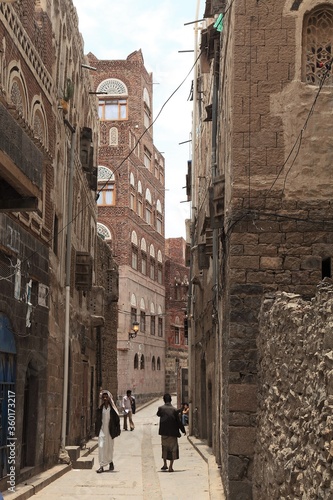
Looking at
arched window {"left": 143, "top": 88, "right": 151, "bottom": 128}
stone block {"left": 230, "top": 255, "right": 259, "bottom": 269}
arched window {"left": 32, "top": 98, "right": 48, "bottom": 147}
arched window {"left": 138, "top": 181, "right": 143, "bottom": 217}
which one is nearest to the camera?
stone block {"left": 230, "top": 255, "right": 259, "bottom": 269}

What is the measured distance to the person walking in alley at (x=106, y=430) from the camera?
41.8 feet

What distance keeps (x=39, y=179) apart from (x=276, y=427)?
138 inches

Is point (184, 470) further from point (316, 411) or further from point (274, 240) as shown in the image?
point (316, 411)

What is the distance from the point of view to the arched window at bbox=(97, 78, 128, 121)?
44188mm

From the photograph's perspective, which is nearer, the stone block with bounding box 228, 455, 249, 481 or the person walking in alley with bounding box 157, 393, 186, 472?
the stone block with bounding box 228, 455, 249, 481

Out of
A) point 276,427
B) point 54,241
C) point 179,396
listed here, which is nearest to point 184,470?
point 54,241

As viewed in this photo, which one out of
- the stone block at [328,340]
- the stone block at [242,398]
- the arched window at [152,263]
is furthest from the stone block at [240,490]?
the arched window at [152,263]

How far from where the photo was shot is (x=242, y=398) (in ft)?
27.1

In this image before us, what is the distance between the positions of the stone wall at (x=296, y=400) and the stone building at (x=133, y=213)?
31.3 m

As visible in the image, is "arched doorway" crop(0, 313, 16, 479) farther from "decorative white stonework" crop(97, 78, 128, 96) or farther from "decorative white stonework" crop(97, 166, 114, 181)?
"decorative white stonework" crop(97, 78, 128, 96)

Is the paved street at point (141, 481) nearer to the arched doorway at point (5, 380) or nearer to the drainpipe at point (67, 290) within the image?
the arched doorway at point (5, 380)

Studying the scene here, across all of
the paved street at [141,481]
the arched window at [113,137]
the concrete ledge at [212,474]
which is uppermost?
the arched window at [113,137]

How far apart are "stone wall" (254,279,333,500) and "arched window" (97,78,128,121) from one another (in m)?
37.5

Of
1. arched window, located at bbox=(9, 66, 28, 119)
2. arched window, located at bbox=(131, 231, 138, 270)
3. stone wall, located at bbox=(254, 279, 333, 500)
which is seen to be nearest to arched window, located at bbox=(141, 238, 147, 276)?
arched window, located at bbox=(131, 231, 138, 270)
